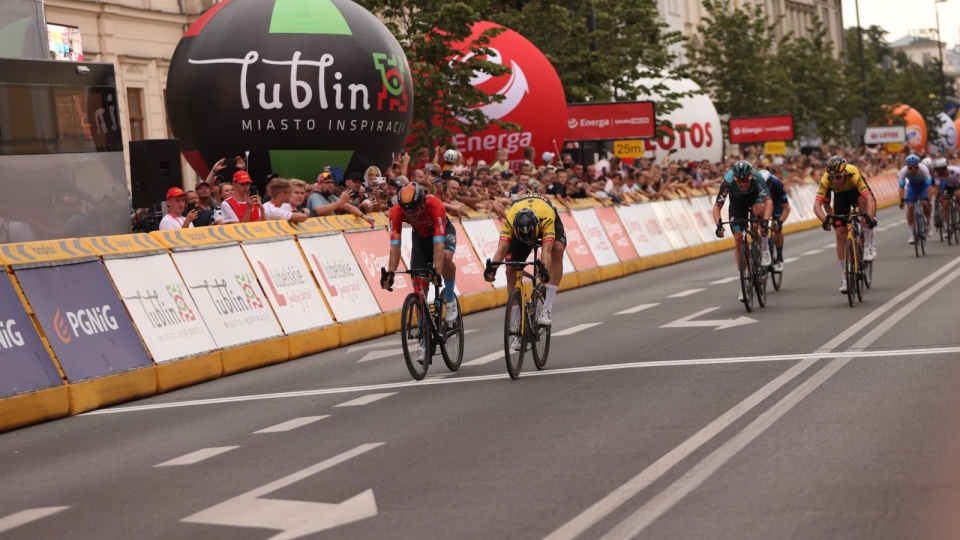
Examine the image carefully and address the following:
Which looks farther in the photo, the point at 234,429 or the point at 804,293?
the point at 804,293

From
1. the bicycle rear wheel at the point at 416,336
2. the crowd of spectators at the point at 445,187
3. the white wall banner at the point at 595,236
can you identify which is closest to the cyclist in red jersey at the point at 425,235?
the bicycle rear wheel at the point at 416,336

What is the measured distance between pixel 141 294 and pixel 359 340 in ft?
13.9

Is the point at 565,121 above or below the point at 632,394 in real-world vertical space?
above

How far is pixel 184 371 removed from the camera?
14.6 meters

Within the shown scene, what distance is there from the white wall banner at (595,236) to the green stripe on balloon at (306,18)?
248 inches

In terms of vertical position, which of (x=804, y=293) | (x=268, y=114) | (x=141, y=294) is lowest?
(x=804, y=293)

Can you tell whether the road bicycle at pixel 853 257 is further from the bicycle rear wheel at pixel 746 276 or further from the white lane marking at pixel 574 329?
the white lane marking at pixel 574 329

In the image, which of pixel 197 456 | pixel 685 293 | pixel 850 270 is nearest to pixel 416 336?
pixel 197 456

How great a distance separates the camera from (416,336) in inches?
531

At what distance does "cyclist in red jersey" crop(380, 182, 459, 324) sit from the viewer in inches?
535

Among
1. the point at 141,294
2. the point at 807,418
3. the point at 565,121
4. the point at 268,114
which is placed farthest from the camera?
the point at 565,121

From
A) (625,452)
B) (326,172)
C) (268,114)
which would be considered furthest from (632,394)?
(268,114)

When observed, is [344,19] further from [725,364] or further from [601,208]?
[725,364]

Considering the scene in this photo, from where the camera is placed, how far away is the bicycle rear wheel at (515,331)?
42.3 ft
